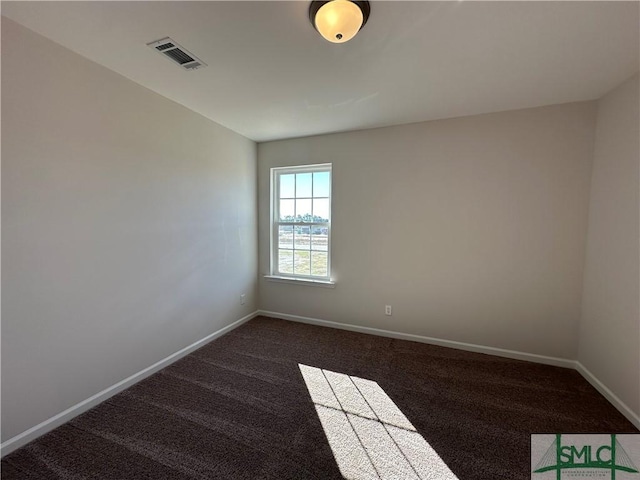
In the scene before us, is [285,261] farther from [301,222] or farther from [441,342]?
[441,342]

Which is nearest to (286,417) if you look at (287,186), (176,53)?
(176,53)

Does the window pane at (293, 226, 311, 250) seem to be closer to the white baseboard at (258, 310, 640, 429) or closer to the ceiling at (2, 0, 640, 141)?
the white baseboard at (258, 310, 640, 429)

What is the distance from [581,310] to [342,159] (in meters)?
2.82

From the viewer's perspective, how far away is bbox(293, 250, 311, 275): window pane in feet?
12.0

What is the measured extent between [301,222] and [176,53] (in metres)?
2.22

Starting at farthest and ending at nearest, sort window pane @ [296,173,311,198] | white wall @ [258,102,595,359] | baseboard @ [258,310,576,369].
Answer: window pane @ [296,173,311,198] → baseboard @ [258,310,576,369] → white wall @ [258,102,595,359]

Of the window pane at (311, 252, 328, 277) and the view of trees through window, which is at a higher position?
the view of trees through window

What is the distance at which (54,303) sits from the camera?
1742mm

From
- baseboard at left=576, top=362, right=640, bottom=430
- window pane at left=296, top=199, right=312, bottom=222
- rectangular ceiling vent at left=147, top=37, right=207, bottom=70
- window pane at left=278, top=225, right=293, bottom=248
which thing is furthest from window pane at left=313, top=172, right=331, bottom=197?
baseboard at left=576, top=362, right=640, bottom=430

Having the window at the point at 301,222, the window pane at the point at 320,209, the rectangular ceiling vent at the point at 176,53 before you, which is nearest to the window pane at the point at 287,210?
the window at the point at 301,222

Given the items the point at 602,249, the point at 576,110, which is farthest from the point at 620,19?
the point at 602,249

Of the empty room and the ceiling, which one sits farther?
the empty room

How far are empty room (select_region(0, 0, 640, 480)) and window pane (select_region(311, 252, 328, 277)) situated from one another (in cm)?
16

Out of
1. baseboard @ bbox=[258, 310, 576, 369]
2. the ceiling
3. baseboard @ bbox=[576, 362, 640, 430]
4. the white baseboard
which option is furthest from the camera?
baseboard @ bbox=[258, 310, 576, 369]
